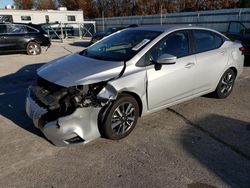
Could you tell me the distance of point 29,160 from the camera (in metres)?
3.21

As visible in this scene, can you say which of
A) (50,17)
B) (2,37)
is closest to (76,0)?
(50,17)

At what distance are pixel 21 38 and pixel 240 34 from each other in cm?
966

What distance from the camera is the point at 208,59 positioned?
4660 mm

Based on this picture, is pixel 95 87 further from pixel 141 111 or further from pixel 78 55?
pixel 78 55

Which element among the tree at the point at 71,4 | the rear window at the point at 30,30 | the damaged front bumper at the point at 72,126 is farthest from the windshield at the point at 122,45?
the tree at the point at 71,4

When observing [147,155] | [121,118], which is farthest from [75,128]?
[147,155]

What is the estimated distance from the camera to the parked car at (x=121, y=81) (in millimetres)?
3303

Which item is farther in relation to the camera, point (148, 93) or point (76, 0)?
point (76, 0)

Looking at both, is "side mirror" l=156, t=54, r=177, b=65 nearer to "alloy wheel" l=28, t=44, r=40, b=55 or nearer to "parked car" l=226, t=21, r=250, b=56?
"parked car" l=226, t=21, r=250, b=56

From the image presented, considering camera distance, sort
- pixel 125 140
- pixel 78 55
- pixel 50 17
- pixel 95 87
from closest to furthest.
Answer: pixel 95 87, pixel 125 140, pixel 78 55, pixel 50 17

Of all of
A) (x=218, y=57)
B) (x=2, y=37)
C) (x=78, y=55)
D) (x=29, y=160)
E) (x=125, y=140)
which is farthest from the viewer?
(x=2, y=37)

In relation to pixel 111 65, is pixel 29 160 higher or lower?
lower

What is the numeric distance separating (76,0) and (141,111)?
167 feet

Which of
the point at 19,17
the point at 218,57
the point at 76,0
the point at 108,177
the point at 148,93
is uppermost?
the point at 76,0
